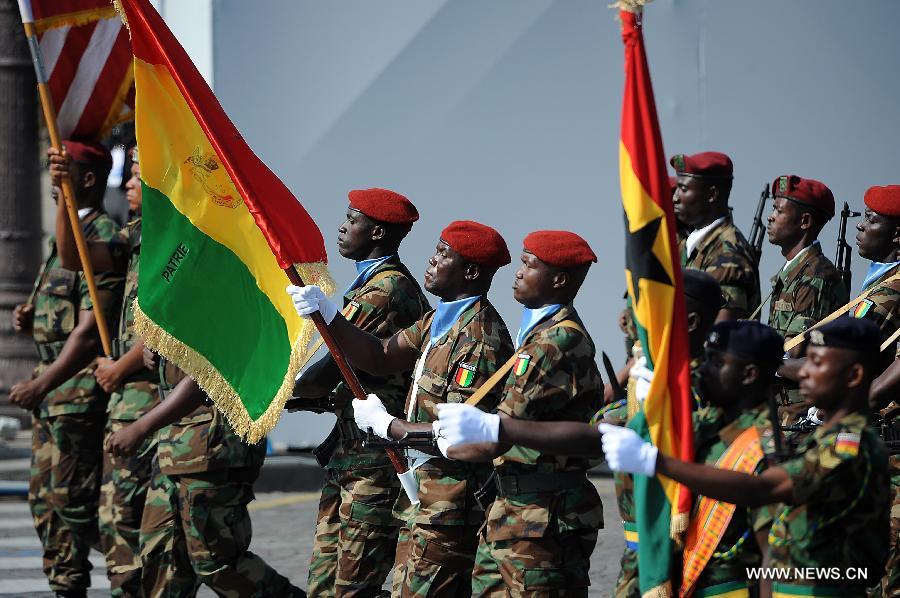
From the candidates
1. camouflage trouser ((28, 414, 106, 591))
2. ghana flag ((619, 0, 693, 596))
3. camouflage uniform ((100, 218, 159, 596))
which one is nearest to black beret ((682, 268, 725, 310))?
ghana flag ((619, 0, 693, 596))

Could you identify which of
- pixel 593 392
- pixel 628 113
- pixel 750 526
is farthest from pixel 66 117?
pixel 750 526

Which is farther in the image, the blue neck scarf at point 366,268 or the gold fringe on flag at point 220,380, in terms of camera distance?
the blue neck scarf at point 366,268

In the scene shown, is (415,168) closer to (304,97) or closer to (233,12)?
(304,97)

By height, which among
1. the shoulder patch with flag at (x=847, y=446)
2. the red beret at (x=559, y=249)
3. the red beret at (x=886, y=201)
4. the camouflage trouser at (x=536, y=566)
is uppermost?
the red beret at (x=886, y=201)

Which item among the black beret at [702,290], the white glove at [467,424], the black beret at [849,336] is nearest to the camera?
the black beret at [849,336]

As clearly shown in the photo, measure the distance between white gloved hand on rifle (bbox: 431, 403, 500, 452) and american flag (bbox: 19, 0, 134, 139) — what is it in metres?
3.95

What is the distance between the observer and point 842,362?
170 inches

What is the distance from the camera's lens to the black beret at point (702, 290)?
17.0ft

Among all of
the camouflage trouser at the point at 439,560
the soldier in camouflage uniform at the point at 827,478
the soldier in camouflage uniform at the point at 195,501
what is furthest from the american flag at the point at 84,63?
the soldier in camouflage uniform at the point at 827,478

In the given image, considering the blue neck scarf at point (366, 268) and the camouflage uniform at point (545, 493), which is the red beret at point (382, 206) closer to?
the blue neck scarf at point (366, 268)

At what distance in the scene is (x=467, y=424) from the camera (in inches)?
190

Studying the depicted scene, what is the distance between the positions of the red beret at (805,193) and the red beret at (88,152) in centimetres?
364

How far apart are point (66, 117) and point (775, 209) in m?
3.69

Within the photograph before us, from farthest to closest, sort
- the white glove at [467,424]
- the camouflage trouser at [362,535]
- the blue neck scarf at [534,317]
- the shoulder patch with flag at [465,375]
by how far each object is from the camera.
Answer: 1. the camouflage trouser at [362,535]
2. the shoulder patch with flag at [465,375]
3. the blue neck scarf at [534,317]
4. the white glove at [467,424]
